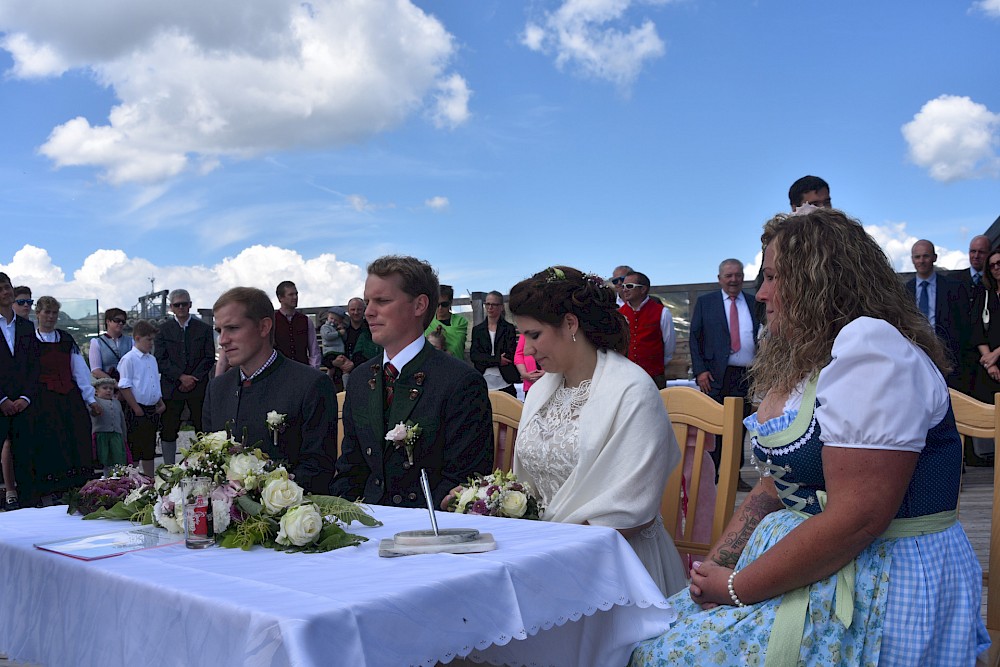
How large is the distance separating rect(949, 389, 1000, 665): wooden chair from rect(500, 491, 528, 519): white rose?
1047 mm

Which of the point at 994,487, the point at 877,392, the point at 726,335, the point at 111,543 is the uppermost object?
the point at 726,335

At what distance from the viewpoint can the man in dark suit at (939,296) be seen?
7.73 m

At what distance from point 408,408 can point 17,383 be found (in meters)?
5.31

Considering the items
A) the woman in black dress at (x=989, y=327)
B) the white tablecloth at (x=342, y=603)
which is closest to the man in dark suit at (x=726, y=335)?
the woman in black dress at (x=989, y=327)

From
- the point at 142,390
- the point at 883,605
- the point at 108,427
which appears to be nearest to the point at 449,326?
the point at 142,390

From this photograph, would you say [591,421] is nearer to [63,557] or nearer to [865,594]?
[865,594]

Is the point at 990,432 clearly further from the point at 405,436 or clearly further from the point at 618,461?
the point at 405,436

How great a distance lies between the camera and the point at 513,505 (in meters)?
2.34

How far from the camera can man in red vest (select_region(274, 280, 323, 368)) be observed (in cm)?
884

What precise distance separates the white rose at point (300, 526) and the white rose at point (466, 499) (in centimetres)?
55

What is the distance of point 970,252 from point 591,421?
22.4 feet

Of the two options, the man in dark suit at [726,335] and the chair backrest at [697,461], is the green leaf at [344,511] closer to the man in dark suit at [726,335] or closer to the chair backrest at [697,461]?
the chair backrest at [697,461]

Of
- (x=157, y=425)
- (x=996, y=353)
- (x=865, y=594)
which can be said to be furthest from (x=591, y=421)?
(x=157, y=425)

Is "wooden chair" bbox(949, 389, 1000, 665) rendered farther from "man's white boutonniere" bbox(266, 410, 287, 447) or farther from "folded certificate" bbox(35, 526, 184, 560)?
"man's white boutonniere" bbox(266, 410, 287, 447)
